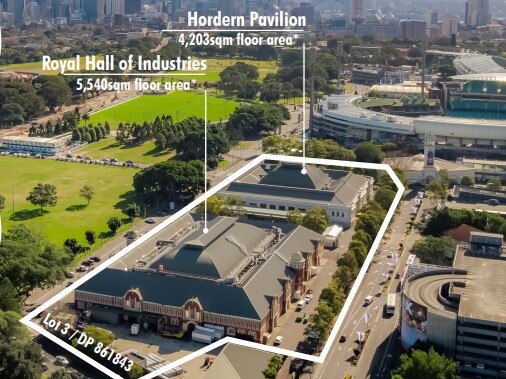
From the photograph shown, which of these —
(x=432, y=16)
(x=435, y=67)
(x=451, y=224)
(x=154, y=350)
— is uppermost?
(x=432, y=16)

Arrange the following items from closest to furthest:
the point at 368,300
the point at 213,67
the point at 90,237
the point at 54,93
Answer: the point at 368,300 < the point at 90,237 < the point at 54,93 < the point at 213,67

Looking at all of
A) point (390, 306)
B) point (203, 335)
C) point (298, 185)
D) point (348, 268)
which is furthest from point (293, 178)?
point (203, 335)

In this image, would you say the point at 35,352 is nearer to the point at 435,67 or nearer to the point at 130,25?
the point at 435,67

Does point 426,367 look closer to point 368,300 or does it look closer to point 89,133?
point 368,300

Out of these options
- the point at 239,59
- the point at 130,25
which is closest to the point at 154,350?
the point at 239,59

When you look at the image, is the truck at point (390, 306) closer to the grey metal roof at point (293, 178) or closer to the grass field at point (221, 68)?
the grey metal roof at point (293, 178)
